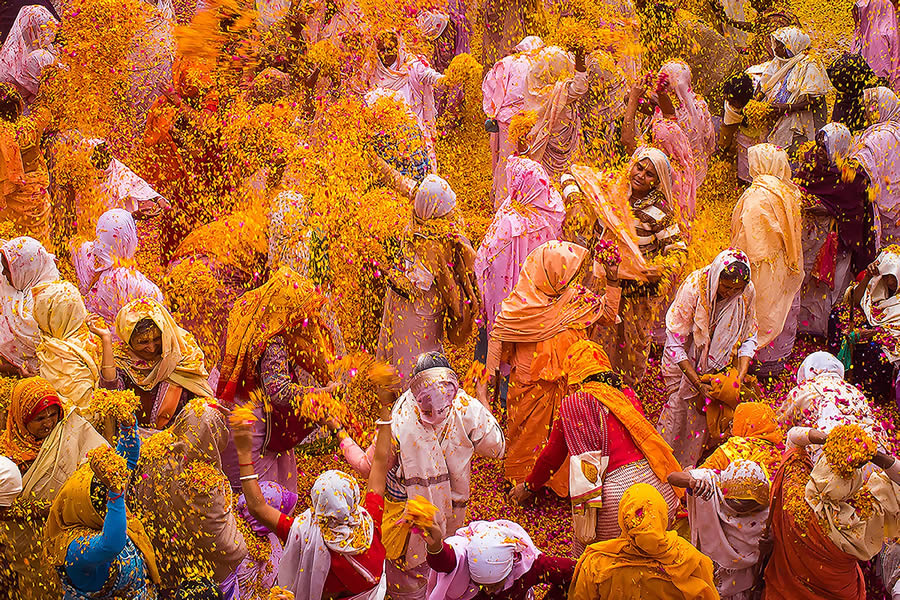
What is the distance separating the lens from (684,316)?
5.48m

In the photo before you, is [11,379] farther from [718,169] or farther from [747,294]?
[718,169]

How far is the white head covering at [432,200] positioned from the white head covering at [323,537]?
8.21 feet

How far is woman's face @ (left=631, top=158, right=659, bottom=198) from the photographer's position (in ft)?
20.7

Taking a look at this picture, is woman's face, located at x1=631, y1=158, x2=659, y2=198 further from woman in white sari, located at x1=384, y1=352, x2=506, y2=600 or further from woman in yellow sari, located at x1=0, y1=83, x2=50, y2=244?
woman in yellow sari, located at x1=0, y1=83, x2=50, y2=244

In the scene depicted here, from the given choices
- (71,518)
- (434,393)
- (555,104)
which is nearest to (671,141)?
(555,104)

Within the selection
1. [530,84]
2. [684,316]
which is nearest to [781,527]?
[684,316]

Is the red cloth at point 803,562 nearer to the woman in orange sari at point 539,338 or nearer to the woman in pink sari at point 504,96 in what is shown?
the woman in orange sari at point 539,338

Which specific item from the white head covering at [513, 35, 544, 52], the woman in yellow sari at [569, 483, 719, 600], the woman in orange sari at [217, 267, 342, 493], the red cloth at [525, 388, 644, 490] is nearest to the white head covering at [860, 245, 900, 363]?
the red cloth at [525, 388, 644, 490]

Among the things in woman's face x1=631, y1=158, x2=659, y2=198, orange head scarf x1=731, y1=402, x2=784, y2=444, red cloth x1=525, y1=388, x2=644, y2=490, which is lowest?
orange head scarf x1=731, y1=402, x2=784, y2=444

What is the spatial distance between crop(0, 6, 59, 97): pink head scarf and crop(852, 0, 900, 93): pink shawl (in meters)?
8.16

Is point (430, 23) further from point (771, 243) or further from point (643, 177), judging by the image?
point (771, 243)

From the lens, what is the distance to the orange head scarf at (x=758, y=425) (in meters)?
4.79

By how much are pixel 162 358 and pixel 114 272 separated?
1216 mm

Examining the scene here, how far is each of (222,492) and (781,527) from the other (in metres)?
2.55
